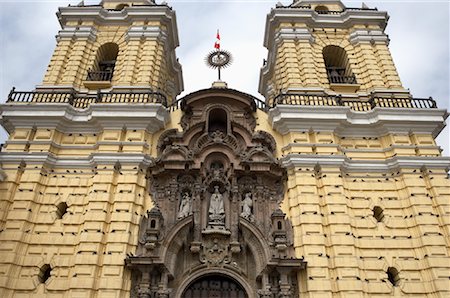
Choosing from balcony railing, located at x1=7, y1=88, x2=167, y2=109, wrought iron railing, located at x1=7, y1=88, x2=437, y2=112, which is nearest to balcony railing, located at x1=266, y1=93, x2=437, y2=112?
wrought iron railing, located at x1=7, y1=88, x2=437, y2=112

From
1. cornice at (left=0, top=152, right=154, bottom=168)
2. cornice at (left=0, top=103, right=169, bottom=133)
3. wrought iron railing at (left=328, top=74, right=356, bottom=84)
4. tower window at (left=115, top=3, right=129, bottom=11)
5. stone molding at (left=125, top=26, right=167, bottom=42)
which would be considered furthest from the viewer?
tower window at (left=115, top=3, right=129, bottom=11)

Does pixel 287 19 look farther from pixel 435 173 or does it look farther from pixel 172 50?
pixel 435 173

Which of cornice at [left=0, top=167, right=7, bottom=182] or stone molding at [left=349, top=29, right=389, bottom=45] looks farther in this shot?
stone molding at [left=349, top=29, right=389, bottom=45]

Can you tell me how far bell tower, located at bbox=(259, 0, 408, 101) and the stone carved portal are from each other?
2797 millimetres

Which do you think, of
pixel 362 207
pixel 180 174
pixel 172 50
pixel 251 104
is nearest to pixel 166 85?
pixel 172 50

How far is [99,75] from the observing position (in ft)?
55.5

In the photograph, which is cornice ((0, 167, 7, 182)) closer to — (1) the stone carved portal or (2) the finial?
(1) the stone carved portal

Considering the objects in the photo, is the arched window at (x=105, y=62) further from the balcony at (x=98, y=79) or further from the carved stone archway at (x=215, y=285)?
the carved stone archway at (x=215, y=285)

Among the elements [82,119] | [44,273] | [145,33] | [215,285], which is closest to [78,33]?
[145,33]

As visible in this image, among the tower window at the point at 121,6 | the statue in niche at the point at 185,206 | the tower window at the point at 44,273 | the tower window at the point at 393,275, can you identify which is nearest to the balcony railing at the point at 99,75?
the tower window at the point at 121,6

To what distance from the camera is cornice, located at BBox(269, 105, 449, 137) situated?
45.3 ft

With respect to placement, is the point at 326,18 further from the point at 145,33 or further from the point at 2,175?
the point at 2,175

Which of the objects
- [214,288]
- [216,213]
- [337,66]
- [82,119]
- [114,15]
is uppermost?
[114,15]

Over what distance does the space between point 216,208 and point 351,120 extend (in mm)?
5400
